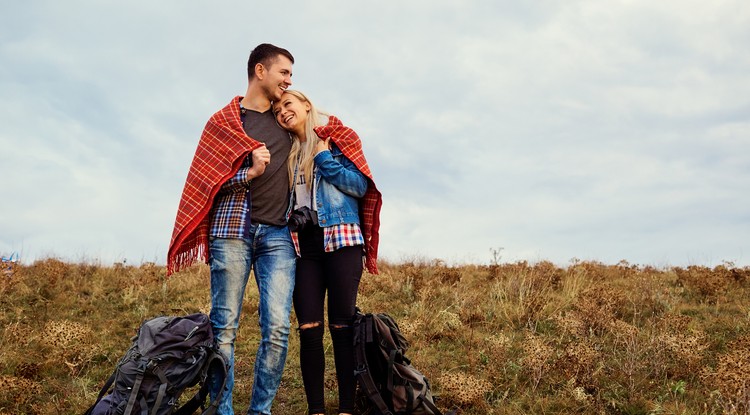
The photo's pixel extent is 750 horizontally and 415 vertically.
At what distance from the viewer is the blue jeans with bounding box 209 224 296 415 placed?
4555 mm

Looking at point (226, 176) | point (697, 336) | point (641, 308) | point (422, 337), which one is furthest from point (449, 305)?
point (226, 176)

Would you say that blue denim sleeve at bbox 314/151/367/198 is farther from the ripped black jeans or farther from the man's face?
the man's face

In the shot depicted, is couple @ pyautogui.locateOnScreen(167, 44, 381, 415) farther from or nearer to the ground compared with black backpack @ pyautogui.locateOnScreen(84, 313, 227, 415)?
farther from the ground

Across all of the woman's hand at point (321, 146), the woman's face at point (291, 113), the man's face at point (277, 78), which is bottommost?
the woman's hand at point (321, 146)

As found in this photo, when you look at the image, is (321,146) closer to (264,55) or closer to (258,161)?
(258,161)

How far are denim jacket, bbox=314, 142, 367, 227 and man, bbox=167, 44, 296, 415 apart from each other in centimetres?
28

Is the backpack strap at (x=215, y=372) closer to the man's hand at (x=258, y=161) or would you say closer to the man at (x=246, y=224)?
the man at (x=246, y=224)

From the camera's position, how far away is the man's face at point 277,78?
4.81 m

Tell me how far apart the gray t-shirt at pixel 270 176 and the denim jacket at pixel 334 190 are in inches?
10.7

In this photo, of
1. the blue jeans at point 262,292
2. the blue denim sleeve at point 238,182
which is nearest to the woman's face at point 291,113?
the blue denim sleeve at point 238,182

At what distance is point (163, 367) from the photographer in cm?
429

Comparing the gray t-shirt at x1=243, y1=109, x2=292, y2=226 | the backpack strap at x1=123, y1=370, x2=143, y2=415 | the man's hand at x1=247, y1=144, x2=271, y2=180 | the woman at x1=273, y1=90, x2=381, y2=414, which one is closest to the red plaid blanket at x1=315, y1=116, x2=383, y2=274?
the woman at x1=273, y1=90, x2=381, y2=414

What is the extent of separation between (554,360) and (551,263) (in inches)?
219

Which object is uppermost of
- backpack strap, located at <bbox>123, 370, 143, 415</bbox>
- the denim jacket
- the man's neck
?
the man's neck
